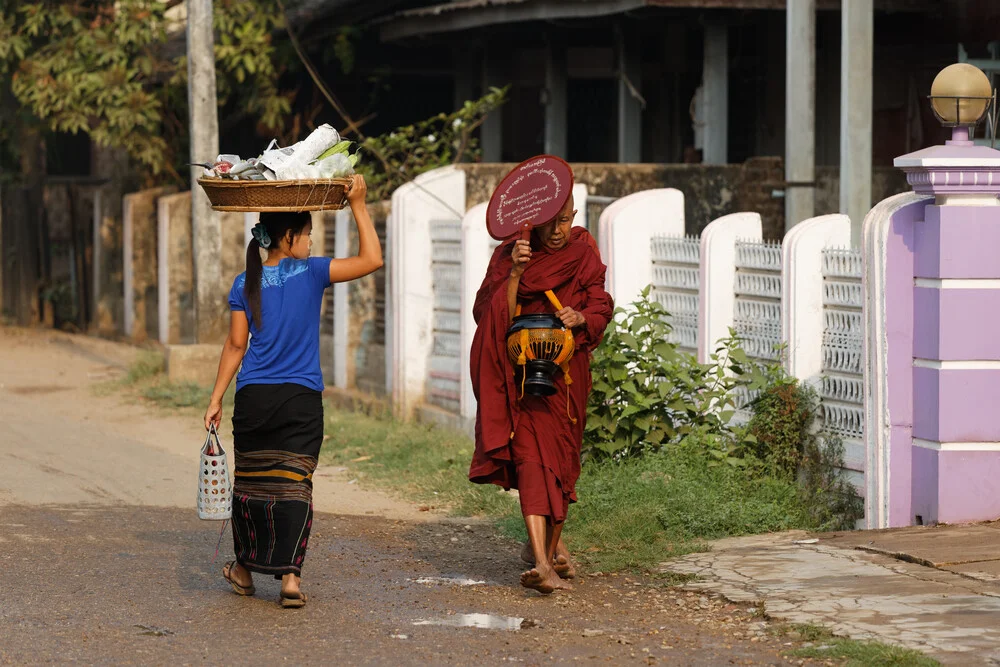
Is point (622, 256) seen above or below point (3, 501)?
above

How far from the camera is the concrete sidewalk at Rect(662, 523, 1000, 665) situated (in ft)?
17.9

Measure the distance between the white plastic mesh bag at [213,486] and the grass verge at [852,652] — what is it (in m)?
2.26

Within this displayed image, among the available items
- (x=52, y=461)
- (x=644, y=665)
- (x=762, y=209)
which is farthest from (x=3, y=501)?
(x=762, y=209)

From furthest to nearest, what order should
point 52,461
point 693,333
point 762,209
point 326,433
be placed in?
point 762,209
point 326,433
point 52,461
point 693,333

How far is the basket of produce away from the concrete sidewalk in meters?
2.18

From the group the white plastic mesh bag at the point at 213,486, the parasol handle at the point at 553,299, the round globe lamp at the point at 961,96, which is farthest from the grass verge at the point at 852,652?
the round globe lamp at the point at 961,96

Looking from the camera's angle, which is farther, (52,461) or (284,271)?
(52,461)

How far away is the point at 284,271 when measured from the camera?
6328mm

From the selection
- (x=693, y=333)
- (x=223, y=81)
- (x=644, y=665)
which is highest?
(x=223, y=81)

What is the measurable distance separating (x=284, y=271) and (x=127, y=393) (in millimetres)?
7485

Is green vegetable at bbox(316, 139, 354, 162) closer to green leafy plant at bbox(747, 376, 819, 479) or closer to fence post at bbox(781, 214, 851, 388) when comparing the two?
fence post at bbox(781, 214, 851, 388)

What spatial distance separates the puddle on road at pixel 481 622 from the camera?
5.86 m

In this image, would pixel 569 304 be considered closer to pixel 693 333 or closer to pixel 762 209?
pixel 693 333

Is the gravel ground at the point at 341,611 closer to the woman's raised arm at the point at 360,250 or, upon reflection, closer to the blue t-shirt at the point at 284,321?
the blue t-shirt at the point at 284,321
